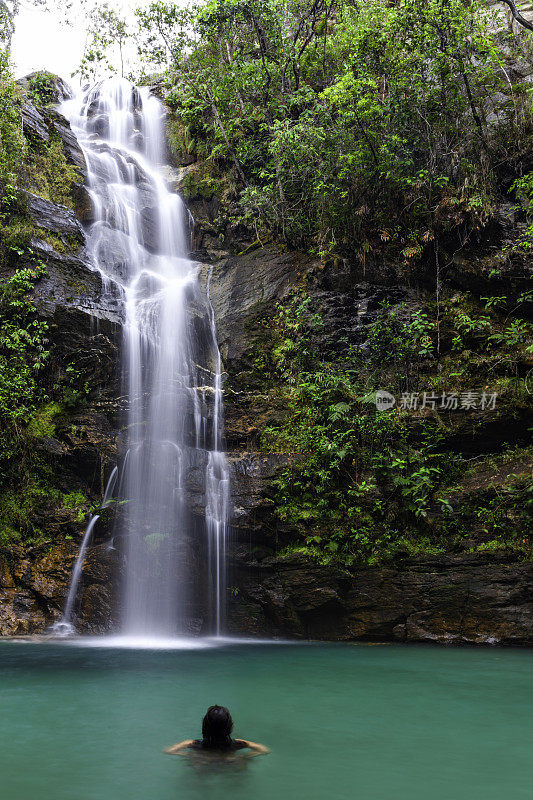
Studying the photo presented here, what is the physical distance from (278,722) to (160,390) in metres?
7.66

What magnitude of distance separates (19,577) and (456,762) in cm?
775

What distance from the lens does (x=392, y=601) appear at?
853cm

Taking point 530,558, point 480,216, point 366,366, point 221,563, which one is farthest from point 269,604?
point 480,216

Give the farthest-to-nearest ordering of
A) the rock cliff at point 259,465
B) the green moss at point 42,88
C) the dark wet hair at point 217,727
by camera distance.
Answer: the green moss at point 42,88 → the rock cliff at point 259,465 → the dark wet hair at point 217,727

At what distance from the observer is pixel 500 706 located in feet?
17.0

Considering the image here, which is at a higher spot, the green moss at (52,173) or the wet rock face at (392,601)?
the green moss at (52,173)

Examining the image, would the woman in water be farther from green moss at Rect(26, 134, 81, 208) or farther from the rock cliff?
green moss at Rect(26, 134, 81, 208)

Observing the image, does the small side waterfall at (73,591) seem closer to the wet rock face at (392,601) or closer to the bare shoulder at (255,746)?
the wet rock face at (392,601)

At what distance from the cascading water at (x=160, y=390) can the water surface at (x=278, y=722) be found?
5.60 feet

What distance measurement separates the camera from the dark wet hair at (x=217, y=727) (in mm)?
3727

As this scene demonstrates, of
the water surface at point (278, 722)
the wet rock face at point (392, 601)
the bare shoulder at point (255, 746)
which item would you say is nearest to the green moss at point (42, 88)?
the wet rock face at point (392, 601)

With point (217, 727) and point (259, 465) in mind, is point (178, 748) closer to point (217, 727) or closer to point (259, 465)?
point (217, 727)

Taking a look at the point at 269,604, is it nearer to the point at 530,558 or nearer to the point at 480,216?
the point at 530,558

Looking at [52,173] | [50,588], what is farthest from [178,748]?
[52,173]
